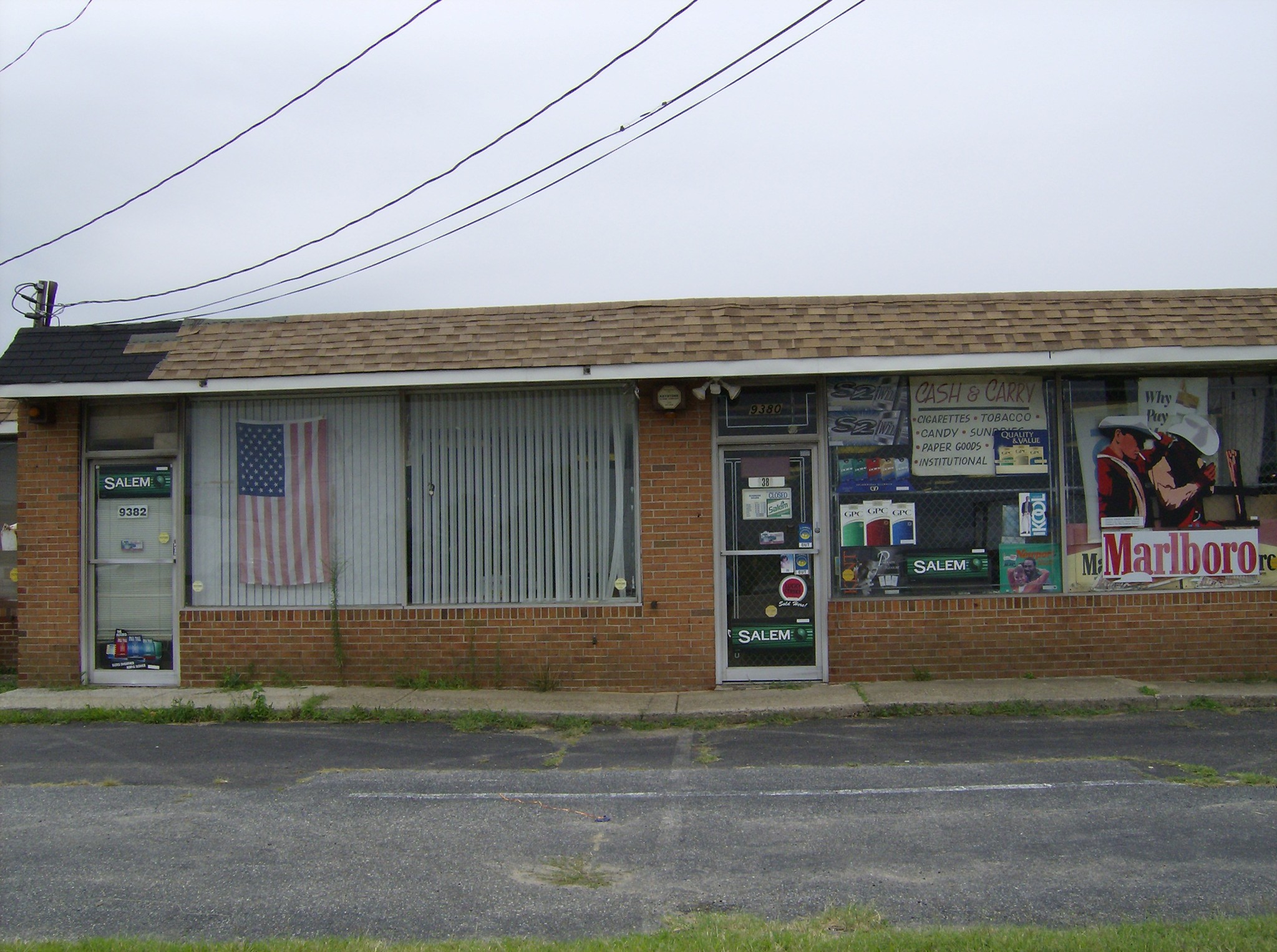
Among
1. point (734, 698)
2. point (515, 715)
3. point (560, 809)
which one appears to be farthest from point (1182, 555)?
point (560, 809)

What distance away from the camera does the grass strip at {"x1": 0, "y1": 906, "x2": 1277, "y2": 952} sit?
406 cm

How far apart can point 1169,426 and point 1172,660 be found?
87.1 inches

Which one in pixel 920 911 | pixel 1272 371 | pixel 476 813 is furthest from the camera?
pixel 1272 371

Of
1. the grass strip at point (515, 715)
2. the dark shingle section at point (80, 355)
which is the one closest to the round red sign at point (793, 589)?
the grass strip at point (515, 715)

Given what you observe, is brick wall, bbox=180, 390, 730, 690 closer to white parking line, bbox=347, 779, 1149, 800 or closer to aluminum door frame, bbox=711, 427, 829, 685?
aluminum door frame, bbox=711, 427, 829, 685

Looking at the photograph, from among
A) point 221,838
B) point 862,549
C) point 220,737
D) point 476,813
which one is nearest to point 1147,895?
point 476,813

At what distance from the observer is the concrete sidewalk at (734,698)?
29.5 feet

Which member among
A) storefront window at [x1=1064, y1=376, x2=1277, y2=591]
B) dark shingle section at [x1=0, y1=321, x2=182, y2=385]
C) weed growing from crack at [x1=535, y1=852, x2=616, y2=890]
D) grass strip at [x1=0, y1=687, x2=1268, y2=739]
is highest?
dark shingle section at [x1=0, y1=321, x2=182, y2=385]

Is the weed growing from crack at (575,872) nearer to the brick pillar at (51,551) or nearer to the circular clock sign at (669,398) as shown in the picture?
the circular clock sign at (669,398)

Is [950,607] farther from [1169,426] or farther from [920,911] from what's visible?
[920,911]

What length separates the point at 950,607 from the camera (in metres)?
9.92

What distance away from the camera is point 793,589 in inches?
397

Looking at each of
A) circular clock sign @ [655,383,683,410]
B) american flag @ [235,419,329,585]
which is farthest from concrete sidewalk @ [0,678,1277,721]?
circular clock sign @ [655,383,683,410]

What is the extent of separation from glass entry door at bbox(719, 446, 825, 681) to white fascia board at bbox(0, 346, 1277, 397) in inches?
36.4
